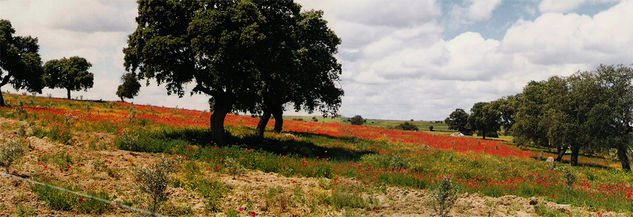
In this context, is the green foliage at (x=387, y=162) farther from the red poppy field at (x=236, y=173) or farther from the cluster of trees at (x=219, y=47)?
the cluster of trees at (x=219, y=47)

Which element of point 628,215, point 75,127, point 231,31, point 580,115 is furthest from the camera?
point 580,115

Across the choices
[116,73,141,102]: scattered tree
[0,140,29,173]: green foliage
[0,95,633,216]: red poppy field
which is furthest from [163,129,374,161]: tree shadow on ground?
[116,73,141,102]: scattered tree

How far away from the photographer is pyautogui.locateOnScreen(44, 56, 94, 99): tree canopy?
59469 mm

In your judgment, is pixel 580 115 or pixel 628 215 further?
pixel 580 115

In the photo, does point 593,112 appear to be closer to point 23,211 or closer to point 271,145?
point 271,145

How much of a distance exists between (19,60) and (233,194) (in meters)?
32.5

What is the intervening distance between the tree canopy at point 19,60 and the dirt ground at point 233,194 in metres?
22.4

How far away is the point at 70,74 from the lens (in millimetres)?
59531

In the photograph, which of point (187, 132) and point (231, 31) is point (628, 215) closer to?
point (231, 31)

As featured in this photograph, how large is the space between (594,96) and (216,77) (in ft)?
106

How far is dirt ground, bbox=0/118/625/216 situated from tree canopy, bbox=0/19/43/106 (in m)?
22.4

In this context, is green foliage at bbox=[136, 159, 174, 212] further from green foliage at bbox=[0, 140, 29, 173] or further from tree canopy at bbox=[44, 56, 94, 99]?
tree canopy at bbox=[44, 56, 94, 99]

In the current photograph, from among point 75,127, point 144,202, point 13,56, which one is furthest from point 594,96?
point 13,56

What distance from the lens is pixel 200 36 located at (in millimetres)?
16625
